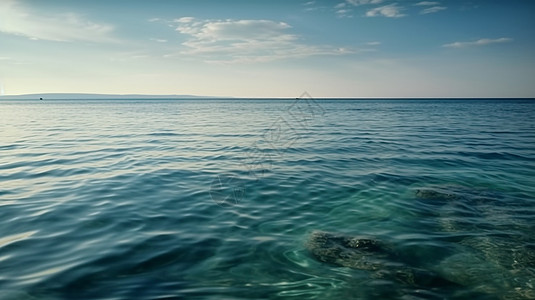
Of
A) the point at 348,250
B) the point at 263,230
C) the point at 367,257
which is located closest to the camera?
the point at 367,257

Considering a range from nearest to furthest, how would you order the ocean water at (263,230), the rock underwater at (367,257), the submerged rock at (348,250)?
the ocean water at (263,230) → the rock underwater at (367,257) → the submerged rock at (348,250)

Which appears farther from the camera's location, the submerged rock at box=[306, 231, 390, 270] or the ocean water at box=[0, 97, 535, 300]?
the submerged rock at box=[306, 231, 390, 270]

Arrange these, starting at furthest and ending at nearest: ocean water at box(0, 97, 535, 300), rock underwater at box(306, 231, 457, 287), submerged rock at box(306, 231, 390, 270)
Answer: submerged rock at box(306, 231, 390, 270), rock underwater at box(306, 231, 457, 287), ocean water at box(0, 97, 535, 300)

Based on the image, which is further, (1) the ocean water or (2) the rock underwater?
(2) the rock underwater

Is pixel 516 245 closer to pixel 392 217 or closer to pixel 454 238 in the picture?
pixel 454 238

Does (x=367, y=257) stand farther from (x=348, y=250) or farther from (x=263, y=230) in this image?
(x=263, y=230)

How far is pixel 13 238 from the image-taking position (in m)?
6.80

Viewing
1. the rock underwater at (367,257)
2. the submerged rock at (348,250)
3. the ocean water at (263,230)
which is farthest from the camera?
the submerged rock at (348,250)

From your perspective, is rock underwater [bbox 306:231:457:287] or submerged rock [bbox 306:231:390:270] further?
submerged rock [bbox 306:231:390:270]

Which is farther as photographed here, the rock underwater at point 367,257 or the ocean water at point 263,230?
the rock underwater at point 367,257

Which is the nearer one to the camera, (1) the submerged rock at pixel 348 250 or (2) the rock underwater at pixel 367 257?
(2) the rock underwater at pixel 367 257

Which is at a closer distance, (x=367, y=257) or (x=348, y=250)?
(x=367, y=257)

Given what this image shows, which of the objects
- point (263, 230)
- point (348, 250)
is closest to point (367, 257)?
point (348, 250)

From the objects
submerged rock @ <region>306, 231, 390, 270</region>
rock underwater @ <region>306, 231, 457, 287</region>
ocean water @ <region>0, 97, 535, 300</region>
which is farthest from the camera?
submerged rock @ <region>306, 231, 390, 270</region>
